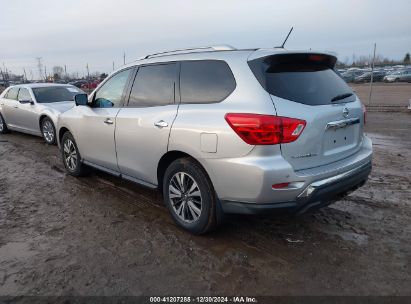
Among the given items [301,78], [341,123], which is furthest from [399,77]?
[301,78]

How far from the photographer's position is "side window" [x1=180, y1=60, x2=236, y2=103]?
3.36m

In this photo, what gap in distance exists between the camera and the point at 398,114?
13.2m

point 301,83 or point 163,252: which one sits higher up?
point 301,83

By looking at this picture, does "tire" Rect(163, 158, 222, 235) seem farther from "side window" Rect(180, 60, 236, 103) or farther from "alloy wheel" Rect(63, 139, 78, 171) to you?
"alloy wheel" Rect(63, 139, 78, 171)

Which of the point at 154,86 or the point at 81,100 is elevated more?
the point at 154,86

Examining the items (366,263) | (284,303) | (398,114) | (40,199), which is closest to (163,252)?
(284,303)

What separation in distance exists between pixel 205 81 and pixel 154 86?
0.82 m

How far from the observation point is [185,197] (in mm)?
3744

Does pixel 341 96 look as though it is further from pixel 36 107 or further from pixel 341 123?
pixel 36 107

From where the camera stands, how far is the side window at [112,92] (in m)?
4.64

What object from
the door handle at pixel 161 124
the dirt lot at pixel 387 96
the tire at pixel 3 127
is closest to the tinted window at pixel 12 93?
the tire at pixel 3 127

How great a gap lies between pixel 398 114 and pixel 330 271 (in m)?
12.1

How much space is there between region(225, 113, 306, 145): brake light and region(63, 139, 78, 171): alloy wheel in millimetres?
3621

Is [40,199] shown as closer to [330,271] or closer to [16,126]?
[330,271]
